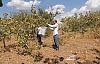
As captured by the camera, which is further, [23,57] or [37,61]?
[23,57]

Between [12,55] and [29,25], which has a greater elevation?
[29,25]

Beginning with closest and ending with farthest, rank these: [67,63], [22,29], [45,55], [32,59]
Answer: [67,63], [32,59], [45,55], [22,29]

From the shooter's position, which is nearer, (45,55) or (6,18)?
(45,55)

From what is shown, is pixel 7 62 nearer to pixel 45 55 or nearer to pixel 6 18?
pixel 45 55

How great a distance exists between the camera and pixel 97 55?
7.69 metres

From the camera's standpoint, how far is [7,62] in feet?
22.5

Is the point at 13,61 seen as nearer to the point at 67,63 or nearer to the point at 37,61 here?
the point at 37,61

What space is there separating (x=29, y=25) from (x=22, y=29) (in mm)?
876

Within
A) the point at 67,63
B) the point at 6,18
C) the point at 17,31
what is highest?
the point at 6,18

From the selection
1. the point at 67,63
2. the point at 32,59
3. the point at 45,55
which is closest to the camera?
the point at 67,63

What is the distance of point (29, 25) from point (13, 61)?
1682mm

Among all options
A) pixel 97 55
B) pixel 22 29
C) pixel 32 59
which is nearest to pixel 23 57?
pixel 32 59

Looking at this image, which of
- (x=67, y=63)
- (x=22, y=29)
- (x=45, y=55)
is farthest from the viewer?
(x=22, y=29)

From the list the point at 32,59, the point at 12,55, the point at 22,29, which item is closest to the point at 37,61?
the point at 32,59
